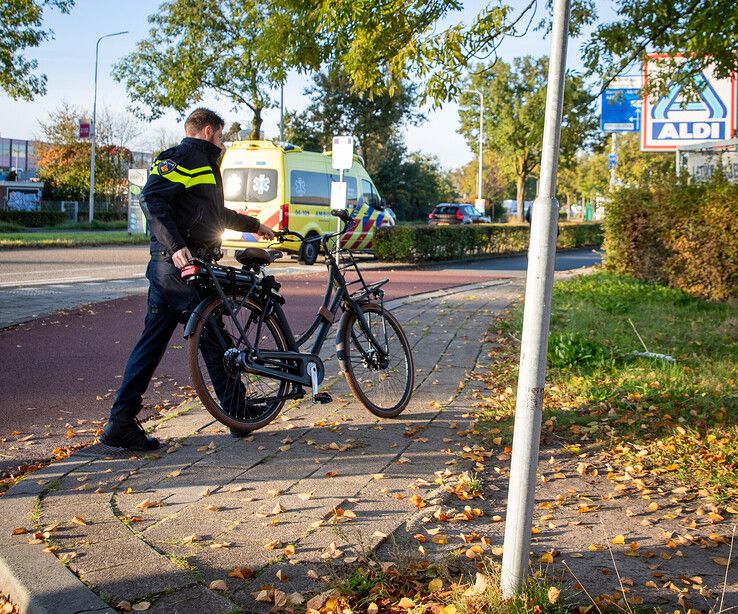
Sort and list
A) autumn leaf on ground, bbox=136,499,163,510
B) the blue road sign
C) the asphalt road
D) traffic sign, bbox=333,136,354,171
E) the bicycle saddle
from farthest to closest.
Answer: traffic sign, bbox=333,136,354,171, the blue road sign, the asphalt road, the bicycle saddle, autumn leaf on ground, bbox=136,499,163,510

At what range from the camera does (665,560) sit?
3.54 meters

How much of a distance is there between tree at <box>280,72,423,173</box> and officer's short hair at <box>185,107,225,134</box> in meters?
38.1

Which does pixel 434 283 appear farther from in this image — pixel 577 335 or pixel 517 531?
pixel 517 531

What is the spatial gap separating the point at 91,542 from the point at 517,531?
1704mm

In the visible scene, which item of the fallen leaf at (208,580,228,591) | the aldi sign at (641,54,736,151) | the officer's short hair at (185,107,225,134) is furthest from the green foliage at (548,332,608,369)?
the aldi sign at (641,54,736,151)

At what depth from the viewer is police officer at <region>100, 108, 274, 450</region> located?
487cm

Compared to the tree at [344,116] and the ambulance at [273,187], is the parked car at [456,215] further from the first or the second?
the ambulance at [273,187]

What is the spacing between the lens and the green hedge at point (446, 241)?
23.4 m

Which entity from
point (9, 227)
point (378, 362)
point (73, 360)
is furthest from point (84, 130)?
point (378, 362)

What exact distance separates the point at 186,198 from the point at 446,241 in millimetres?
20659

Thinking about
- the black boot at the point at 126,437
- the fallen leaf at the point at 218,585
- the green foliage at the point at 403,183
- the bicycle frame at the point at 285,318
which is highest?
the green foliage at the point at 403,183

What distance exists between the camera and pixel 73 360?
7945 millimetres

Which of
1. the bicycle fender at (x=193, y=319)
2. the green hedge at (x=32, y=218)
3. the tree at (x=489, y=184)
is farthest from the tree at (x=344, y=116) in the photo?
the bicycle fender at (x=193, y=319)

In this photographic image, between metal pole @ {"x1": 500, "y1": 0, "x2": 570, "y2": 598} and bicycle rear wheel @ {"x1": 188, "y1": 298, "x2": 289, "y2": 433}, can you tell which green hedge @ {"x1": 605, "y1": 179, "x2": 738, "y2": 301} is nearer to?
bicycle rear wheel @ {"x1": 188, "y1": 298, "x2": 289, "y2": 433}
